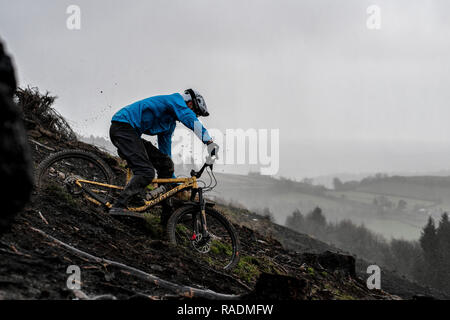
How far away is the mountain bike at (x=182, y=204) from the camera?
6.22m

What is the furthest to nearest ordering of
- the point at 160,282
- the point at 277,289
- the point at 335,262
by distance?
the point at 335,262 < the point at 160,282 < the point at 277,289

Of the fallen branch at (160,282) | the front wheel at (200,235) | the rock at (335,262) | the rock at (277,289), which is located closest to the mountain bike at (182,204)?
the front wheel at (200,235)

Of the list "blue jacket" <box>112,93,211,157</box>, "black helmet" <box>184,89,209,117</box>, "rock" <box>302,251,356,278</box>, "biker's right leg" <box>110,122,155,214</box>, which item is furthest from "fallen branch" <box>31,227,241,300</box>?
"rock" <box>302,251,356,278</box>

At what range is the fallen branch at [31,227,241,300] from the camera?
3.66 m

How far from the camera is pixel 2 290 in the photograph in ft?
9.50

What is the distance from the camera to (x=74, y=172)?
7254 mm

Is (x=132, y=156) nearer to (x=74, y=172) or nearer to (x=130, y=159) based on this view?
(x=130, y=159)

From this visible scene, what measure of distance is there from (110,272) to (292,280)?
170cm

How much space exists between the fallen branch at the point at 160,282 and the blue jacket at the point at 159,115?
7.54ft

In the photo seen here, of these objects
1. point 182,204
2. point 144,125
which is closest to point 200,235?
point 182,204

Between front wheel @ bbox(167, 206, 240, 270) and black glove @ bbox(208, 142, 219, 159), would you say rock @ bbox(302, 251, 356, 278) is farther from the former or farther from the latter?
black glove @ bbox(208, 142, 219, 159)

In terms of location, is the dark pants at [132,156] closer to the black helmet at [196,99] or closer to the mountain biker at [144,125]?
the mountain biker at [144,125]

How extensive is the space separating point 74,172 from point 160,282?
4.05 metres
